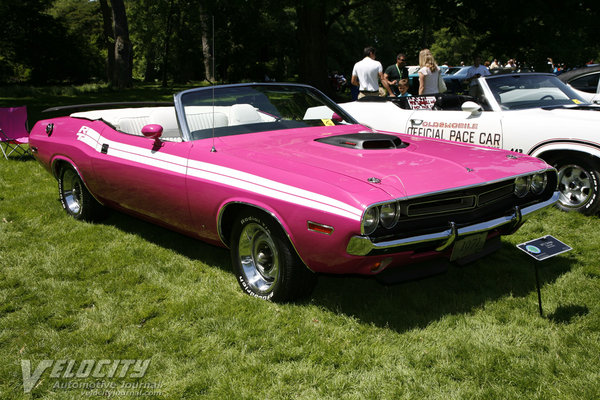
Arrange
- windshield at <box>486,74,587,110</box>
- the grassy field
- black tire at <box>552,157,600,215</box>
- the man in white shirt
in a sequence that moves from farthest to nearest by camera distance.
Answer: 1. the man in white shirt
2. windshield at <box>486,74,587,110</box>
3. black tire at <box>552,157,600,215</box>
4. the grassy field

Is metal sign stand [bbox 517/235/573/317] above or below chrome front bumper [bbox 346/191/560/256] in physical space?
below

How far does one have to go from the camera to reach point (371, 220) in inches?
126

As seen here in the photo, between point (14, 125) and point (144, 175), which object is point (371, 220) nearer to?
point (144, 175)

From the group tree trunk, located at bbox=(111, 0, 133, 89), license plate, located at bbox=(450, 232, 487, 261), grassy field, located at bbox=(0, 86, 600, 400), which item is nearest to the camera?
grassy field, located at bbox=(0, 86, 600, 400)

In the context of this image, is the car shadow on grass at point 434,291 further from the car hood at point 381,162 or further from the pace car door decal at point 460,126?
the pace car door decal at point 460,126

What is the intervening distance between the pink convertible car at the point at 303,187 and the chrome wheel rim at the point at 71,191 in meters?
0.55

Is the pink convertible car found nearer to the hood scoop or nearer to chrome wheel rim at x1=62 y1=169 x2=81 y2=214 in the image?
the hood scoop

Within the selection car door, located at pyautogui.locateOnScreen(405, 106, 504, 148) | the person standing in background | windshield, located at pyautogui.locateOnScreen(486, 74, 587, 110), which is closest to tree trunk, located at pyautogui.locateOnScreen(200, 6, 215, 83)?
the person standing in background

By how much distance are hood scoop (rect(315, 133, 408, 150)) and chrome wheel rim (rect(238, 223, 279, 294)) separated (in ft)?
3.21

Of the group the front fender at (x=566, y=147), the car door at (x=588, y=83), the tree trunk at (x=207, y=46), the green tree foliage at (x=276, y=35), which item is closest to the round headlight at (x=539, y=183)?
the front fender at (x=566, y=147)

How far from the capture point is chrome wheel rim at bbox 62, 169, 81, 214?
5938 millimetres

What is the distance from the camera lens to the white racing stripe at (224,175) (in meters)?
3.22

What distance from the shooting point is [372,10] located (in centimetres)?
5047

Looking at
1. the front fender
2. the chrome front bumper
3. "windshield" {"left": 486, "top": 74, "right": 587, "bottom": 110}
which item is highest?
"windshield" {"left": 486, "top": 74, "right": 587, "bottom": 110}
